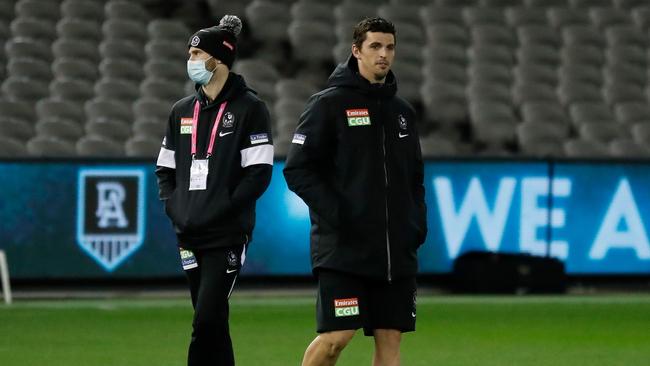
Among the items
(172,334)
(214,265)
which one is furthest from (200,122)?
(172,334)

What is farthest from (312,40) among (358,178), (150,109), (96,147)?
(358,178)

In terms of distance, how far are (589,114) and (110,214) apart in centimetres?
762

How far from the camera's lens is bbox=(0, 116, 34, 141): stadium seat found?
664 inches

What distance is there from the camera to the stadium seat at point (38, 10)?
1920 centimetres

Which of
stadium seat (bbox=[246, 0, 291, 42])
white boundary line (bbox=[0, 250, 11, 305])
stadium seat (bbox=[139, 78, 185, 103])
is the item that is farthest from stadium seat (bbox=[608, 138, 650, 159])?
white boundary line (bbox=[0, 250, 11, 305])

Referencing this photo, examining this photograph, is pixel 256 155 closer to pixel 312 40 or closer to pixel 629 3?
pixel 312 40

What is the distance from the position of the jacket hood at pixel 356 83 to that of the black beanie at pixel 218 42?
79 cm

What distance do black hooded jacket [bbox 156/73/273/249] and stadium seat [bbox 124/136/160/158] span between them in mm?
9290

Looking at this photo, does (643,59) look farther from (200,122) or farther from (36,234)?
(200,122)

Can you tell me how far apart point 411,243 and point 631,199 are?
30.8ft

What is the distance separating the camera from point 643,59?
67.2 ft

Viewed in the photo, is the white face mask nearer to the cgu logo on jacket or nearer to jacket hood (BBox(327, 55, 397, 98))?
jacket hood (BBox(327, 55, 397, 98))

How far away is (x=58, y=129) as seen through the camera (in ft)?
55.8

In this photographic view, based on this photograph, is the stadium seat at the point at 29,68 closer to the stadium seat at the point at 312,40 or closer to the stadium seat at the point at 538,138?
the stadium seat at the point at 312,40
